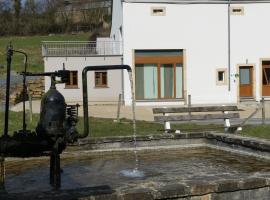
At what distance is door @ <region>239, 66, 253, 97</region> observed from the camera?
3709 cm

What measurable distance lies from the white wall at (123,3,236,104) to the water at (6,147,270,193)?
77.8 ft

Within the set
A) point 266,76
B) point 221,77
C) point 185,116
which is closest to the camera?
point 185,116

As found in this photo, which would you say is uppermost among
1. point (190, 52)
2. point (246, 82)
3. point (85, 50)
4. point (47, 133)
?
point (85, 50)

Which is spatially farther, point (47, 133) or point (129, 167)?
point (129, 167)

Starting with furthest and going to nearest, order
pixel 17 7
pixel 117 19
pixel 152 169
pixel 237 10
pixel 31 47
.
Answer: pixel 17 7
pixel 31 47
pixel 117 19
pixel 237 10
pixel 152 169

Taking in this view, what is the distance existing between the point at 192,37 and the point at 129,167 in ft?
87.4

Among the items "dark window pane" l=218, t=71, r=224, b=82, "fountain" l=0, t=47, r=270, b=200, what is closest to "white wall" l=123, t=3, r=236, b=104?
"dark window pane" l=218, t=71, r=224, b=82

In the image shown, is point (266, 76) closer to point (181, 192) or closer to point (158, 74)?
point (158, 74)

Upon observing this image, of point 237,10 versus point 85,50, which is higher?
point 237,10

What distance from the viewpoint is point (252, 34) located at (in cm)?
3653

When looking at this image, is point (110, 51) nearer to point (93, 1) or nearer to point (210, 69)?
point (210, 69)

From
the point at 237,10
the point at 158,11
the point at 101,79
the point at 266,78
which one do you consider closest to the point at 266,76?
the point at 266,78

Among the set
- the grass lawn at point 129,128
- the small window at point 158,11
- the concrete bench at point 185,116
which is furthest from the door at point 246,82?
the concrete bench at point 185,116

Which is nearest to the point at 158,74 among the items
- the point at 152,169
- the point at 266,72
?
the point at 266,72
